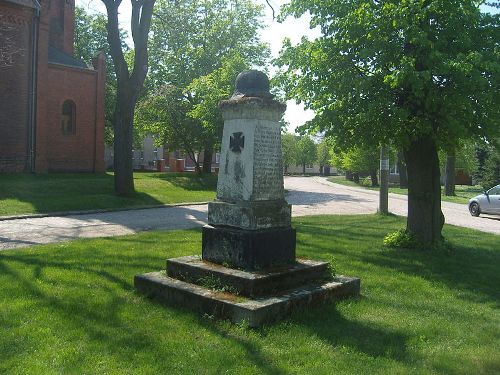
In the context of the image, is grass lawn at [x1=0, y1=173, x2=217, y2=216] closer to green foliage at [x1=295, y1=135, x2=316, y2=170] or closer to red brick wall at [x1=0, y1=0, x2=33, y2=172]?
red brick wall at [x1=0, y1=0, x2=33, y2=172]

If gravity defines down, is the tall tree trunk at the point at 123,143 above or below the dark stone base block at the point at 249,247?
above

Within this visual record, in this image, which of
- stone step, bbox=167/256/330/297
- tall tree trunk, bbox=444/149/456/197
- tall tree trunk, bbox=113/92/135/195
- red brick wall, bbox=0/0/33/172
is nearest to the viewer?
stone step, bbox=167/256/330/297

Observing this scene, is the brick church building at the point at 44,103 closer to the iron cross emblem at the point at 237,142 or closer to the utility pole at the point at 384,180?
the utility pole at the point at 384,180

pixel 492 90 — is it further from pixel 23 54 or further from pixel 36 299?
pixel 23 54

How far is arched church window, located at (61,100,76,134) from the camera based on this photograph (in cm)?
2850

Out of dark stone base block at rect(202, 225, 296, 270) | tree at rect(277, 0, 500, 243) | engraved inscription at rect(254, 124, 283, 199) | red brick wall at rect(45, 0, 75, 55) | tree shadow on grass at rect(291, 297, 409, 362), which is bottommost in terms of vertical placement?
tree shadow on grass at rect(291, 297, 409, 362)

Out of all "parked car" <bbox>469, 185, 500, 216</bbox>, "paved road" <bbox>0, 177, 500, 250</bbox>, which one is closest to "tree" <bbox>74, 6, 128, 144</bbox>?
"paved road" <bbox>0, 177, 500, 250</bbox>

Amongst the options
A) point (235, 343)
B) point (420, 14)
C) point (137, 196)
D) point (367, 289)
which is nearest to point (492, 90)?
point (420, 14)

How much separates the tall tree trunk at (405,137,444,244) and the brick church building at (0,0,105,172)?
16.3m

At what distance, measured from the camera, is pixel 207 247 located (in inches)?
246

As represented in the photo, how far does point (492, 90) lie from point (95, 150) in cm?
2463

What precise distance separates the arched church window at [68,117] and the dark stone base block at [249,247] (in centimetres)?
2454

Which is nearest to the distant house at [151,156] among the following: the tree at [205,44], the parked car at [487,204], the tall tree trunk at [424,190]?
the tree at [205,44]

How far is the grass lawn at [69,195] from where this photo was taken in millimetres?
16172
